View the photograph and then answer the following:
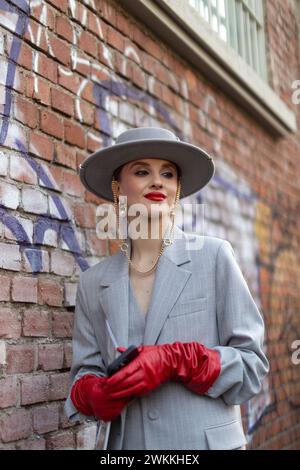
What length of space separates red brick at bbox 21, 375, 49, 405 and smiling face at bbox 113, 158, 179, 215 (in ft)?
2.83

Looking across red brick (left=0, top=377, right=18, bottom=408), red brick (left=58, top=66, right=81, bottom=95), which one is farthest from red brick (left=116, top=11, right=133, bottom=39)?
red brick (left=0, top=377, right=18, bottom=408)

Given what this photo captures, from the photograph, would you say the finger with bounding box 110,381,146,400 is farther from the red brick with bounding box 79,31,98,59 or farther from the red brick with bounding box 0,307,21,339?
the red brick with bounding box 79,31,98,59

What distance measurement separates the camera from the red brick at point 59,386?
2604 mm

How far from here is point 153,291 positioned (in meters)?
2.16

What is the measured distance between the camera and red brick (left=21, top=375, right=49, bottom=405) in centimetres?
243

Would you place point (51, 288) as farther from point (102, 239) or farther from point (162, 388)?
point (162, 388)

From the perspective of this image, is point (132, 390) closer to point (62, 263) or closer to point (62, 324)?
point (62, 324)

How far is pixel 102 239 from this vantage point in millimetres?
3088

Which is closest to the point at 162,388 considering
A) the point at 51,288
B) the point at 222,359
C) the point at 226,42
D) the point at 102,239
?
the point at 222,359

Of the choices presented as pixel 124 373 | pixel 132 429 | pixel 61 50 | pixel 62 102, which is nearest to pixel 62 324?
pixel 132 429

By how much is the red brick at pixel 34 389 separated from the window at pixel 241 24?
2.81 meters

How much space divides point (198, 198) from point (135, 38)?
1.14 m

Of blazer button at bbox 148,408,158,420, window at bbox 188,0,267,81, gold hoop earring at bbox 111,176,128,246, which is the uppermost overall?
window at bbox 188,0,267,81

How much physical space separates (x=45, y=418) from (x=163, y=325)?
2.70ft
